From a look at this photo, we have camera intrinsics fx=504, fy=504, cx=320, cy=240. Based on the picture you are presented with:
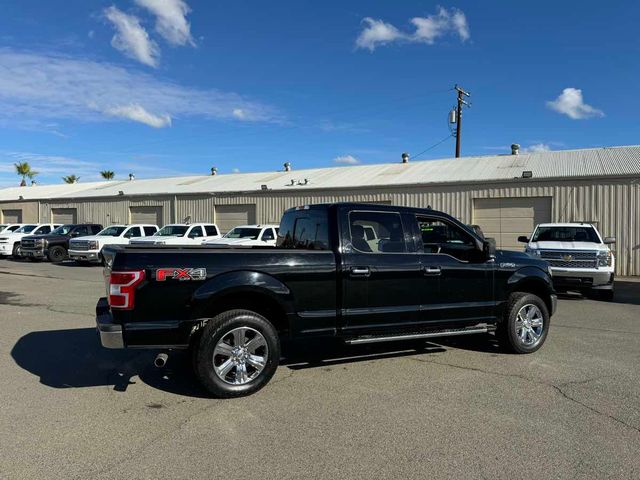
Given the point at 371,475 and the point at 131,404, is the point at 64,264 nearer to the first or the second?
the point at 131,404

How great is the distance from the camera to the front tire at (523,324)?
6.39 meters

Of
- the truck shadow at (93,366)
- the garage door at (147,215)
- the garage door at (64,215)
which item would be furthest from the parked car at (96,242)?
the truck shadow at (93,366)

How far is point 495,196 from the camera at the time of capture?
20016 millimetres

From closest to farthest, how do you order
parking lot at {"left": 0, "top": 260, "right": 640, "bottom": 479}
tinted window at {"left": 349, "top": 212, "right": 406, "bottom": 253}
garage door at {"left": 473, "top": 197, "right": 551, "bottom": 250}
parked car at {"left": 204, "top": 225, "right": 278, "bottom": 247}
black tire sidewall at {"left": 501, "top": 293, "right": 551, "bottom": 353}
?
1. parking lot at {"left": 0, "top": 260, "right": 640, "bottom": 479}
2. tinted window at {"left": 349, "top": 212, "right": 406, "bottom": 253}
3. black tire sidewall at {"left": 501, "top": 293, "right": 551, "bottom": 353}
4. parked car at {"left": 204, "top": 225, "right": 278, "bottom": 247}
5. garage door at {"left": 473, "top": 197, "right": 551, "bottom": 250}

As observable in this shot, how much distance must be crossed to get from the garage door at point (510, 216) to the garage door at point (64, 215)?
2589 cm

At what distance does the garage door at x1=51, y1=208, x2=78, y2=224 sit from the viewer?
109 ft

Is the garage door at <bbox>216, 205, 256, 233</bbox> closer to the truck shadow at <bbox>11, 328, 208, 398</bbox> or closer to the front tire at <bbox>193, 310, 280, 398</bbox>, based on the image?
the truck shadow at <bbox>11, 328, 208, 398</bbox>

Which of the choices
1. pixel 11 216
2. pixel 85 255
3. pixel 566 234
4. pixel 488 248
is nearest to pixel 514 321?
pixel 488 248

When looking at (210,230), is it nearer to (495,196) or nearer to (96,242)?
(96,242)

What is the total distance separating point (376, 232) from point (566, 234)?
9.54m

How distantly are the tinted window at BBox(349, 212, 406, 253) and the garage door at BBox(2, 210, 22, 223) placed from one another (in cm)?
3821

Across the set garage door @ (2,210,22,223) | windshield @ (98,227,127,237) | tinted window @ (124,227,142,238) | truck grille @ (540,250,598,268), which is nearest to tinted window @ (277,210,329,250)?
truck grille @ (540,250,598,268)

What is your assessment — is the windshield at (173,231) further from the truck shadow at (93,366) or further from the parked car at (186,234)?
the truck shadow at (93,366)

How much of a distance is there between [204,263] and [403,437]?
2.35 m
